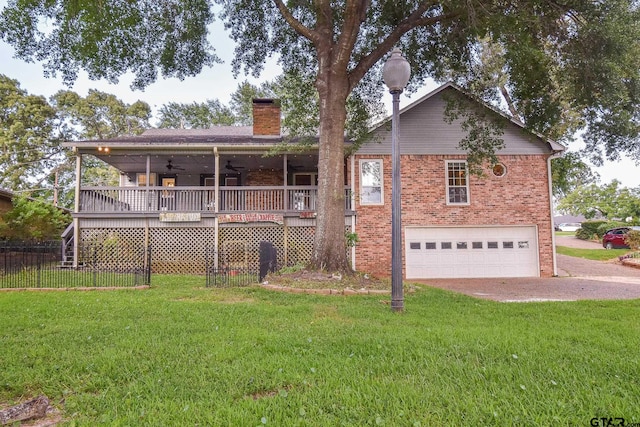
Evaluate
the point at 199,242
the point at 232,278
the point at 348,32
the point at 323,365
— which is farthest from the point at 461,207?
the point at 323,365

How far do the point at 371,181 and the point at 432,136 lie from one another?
9.18 ft

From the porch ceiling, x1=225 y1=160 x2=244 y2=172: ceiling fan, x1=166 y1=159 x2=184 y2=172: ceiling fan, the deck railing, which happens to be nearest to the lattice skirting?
the deck railing

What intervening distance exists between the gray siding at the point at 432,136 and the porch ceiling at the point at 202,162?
2.87 meters

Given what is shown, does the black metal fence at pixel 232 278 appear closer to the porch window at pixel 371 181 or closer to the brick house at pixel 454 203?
the brick house at pixel 454 203

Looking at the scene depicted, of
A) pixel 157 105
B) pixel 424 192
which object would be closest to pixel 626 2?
pixel 424 192

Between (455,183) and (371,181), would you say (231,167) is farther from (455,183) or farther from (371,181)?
(455,183)

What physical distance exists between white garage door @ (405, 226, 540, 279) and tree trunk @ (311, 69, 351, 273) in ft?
15.9

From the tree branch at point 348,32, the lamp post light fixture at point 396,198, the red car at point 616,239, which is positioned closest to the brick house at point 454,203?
the tree branch at point 348,32

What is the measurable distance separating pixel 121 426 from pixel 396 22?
41.2 ft

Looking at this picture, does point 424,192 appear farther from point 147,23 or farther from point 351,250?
point 147,23

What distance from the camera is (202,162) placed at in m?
16.8

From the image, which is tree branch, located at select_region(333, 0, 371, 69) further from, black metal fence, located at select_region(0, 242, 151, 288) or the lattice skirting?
black metal fence, located at select_region(0, 242, 151, 288)

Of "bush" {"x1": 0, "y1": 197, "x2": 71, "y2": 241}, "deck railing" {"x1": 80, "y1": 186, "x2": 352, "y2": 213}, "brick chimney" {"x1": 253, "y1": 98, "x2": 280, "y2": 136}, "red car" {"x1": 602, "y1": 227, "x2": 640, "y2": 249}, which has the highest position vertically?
"brick chimney" {"x1": 253, "y1": 98, "x2": 280, "y2": 136}

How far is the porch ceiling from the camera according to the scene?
50.6 ft
